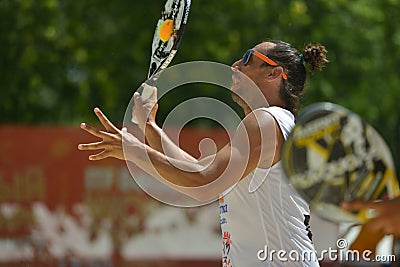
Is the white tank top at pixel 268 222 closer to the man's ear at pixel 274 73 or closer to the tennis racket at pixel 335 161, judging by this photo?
the tennis racket at pixel 335 161

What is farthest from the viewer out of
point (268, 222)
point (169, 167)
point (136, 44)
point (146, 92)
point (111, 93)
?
point (111, 93)

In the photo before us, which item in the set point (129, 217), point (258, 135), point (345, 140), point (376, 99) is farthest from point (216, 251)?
point (258, 135)

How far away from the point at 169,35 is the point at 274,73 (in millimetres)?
717

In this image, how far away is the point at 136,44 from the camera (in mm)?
10961

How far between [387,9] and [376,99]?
126cm

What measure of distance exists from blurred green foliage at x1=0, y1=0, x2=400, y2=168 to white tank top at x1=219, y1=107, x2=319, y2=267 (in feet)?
23.7

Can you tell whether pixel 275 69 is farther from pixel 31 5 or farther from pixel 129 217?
pixel 31 5

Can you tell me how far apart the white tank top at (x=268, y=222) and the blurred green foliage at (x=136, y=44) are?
723 centimetres

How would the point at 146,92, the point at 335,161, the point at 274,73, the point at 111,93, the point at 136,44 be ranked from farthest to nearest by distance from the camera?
the point at 111,93 < the point at 136,44 < the point at 335,161 < the point at 146,92 < the point at 274,73

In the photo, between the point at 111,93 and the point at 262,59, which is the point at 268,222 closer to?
the point at 262,59

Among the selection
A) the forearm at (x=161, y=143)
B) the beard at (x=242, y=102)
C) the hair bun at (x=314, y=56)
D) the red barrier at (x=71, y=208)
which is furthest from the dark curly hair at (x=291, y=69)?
the red barrier at (x=71, y=208)

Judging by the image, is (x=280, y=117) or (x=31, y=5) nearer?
(x=280, y=117)

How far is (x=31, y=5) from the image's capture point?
10797 millimetres

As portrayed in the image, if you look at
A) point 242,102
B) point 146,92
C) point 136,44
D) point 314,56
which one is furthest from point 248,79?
point 136,44
